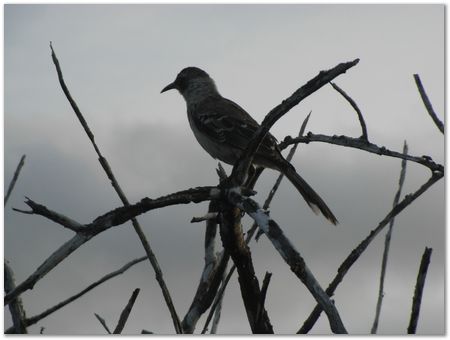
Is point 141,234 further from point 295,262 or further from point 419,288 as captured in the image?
point 419,288

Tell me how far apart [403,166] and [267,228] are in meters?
1.19

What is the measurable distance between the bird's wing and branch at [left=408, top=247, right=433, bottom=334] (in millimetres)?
2549

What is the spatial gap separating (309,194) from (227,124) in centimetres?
132

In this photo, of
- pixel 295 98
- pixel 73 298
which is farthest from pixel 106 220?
pixel 295 98

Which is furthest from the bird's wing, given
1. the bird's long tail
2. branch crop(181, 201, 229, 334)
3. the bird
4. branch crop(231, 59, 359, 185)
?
branch crop(231, 59, 359, 185)

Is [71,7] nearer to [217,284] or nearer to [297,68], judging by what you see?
[297,68]

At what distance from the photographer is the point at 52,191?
3533 millimetres

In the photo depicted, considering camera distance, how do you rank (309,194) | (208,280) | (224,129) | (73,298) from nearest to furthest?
1. (73,298)
2. (208,280)
3. (309,194)
4. (224,129)

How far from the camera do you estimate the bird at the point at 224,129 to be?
417cm

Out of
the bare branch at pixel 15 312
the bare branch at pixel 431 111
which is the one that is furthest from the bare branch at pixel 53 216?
the bare branch at pixel 431 111

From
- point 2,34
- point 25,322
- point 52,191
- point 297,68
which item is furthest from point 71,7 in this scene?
point 25,322

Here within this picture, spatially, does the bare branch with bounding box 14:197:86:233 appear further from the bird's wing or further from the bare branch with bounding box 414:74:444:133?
the bird's wing

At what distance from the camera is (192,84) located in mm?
6488

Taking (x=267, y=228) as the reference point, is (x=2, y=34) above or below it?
above
